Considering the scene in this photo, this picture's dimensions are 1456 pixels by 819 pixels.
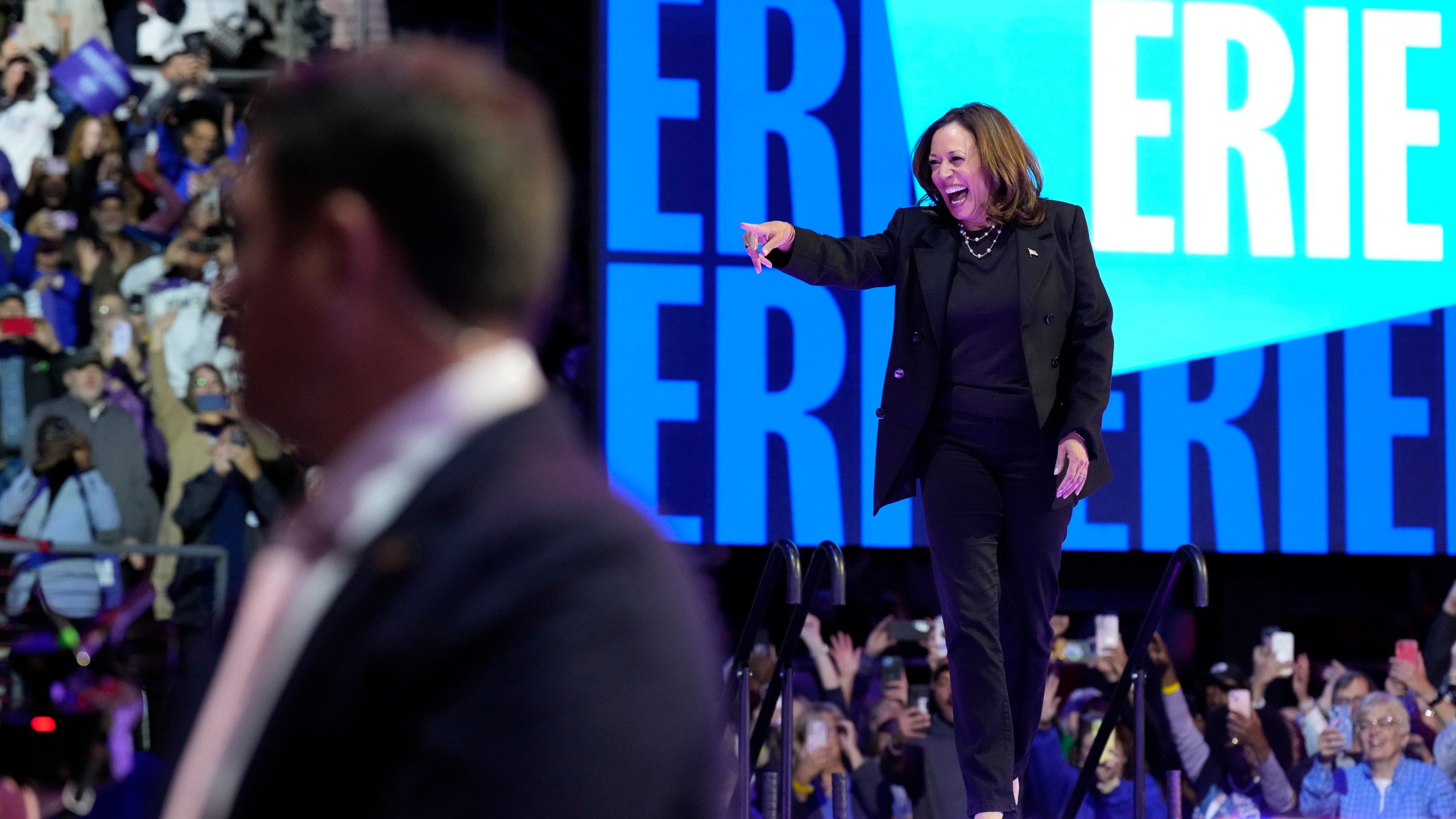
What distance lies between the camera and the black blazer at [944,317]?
395 centimetres

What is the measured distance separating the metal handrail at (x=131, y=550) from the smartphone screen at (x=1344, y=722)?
401 centimetres

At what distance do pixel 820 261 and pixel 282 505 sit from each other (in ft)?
11.7

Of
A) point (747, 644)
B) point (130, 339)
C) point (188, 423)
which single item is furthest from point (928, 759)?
point (130, 339)

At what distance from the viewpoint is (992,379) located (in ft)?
12.9

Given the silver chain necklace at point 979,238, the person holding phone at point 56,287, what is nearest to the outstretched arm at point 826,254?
the silver chain necklace at point 979,238

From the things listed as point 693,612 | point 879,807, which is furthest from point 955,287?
point 693,612

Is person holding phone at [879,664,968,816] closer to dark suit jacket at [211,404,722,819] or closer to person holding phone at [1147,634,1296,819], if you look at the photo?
person holding phone at [1147,634,1296,819]

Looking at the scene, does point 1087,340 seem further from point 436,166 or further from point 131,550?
point 131,550

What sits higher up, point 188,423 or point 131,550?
point 188,423

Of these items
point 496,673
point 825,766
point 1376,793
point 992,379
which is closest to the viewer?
point 496,673

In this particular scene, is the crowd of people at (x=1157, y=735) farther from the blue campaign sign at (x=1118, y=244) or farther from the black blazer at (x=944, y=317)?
the black blazer at (x=944, y=317)

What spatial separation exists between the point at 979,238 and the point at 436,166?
3.31 meters

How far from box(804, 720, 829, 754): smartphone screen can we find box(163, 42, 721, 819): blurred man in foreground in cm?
531

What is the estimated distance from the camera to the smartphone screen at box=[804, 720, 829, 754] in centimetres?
610
